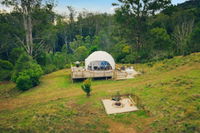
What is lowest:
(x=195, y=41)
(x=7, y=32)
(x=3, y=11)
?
(x=195, y=41)

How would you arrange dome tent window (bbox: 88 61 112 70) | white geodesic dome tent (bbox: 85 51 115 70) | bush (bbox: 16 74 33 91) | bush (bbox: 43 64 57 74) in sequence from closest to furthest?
Answer: 1. bush (bbox: 16 74 33 91)
2. white geodesic dome tent (bbox: 85 51 115 70)
3. dome tent window (bbox: 88 61 112 70)
4. bush (bbox: 43 64 57 74)

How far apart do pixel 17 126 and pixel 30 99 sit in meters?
6.14

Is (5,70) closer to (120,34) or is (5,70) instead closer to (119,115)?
(120,34)

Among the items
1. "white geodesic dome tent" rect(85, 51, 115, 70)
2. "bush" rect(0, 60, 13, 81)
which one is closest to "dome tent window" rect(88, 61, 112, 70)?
"white geodesic dome tent" rect(85, 51, 115, 70)

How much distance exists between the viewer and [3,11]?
25469 millimetres

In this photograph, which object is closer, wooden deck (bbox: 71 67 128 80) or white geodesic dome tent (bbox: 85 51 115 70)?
wooden deck (bbox: 71 67 128 80)

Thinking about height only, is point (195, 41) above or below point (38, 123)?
above

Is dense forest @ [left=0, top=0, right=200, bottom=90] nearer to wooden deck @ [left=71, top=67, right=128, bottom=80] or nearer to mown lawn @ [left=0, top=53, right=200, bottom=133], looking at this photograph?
wooden deck @ [left=71, top=67, right=128, bottom=80]

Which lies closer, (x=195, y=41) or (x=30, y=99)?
(x=30, y=99)

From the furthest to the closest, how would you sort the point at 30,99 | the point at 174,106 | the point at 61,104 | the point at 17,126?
the point at 30,99 → the point at 61,104 → the point at 174,106 → the point at 17,126

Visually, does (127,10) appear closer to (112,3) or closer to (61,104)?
(112,3)

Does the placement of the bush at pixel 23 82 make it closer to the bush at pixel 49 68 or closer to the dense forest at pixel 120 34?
the dense forest at pixel 120 34

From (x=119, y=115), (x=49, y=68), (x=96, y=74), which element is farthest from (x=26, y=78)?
(x=119, y=115)

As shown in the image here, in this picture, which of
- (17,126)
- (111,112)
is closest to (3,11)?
(17,126)
